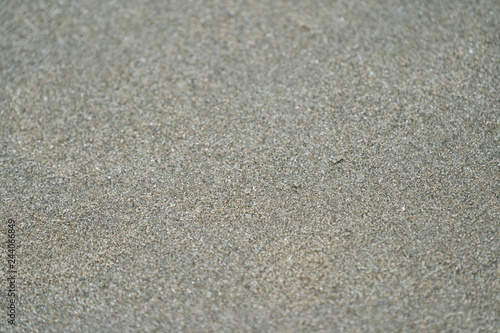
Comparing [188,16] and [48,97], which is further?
[188,16]

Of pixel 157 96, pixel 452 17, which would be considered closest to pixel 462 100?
pixel 452 17

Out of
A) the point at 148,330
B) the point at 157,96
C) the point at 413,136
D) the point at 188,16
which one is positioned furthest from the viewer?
the point at 188,16

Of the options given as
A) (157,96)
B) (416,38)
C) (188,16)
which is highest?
(188,16)

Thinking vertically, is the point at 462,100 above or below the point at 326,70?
below

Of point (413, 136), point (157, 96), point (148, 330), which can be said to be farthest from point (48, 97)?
point (413, 136)

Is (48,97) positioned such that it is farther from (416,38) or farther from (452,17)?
(452,17)

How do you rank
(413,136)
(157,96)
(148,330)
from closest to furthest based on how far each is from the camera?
(148,330) → (413,136) → (157,96)

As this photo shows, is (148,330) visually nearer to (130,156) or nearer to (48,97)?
(130,156)
